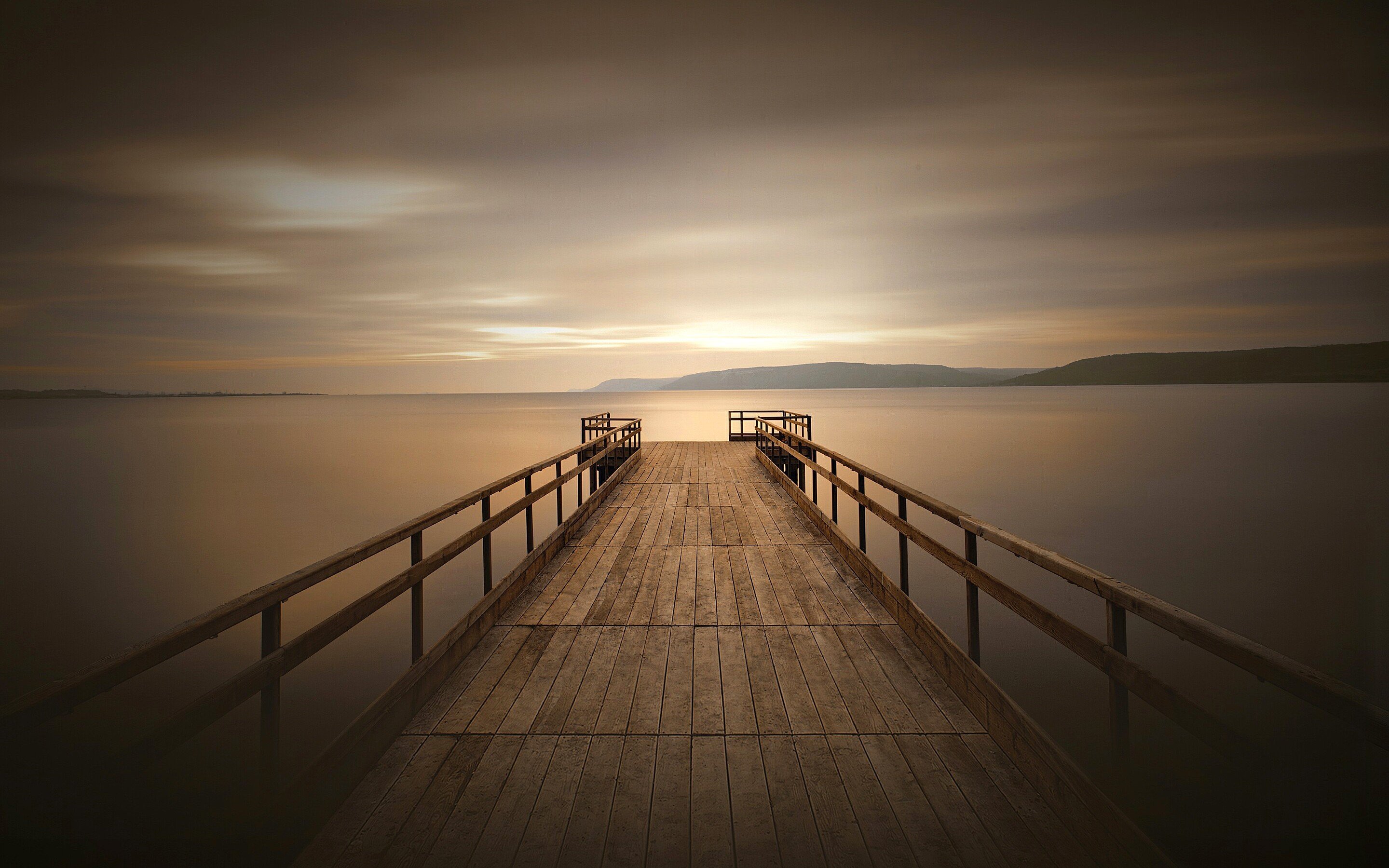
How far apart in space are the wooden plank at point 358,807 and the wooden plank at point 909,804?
2.05 metres

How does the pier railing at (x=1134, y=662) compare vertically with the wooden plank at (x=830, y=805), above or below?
above

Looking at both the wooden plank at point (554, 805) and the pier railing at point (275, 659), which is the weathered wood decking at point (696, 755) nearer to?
the wooden plank at point (554, 805)

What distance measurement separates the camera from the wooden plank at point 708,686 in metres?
2.97

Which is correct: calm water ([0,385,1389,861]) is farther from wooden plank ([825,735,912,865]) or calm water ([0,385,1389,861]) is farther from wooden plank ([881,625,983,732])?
wooden plank ([825,735,912,865])

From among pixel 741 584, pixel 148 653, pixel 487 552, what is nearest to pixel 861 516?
pixel 741 584

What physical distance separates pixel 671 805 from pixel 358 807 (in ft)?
4.03

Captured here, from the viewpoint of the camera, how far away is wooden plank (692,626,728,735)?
2.97 m

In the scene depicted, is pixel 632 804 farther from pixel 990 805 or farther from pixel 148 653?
pixel 148 653

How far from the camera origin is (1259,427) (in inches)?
1671

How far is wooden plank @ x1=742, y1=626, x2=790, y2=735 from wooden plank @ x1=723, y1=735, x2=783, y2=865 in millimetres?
165

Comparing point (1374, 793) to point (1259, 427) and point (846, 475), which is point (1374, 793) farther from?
point (1259, 427)

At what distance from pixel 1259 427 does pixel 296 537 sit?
188ft

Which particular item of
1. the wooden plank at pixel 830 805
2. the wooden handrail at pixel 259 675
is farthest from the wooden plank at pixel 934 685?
the wooden handrail at pixel 259 675

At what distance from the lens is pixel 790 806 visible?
7.84 ft
